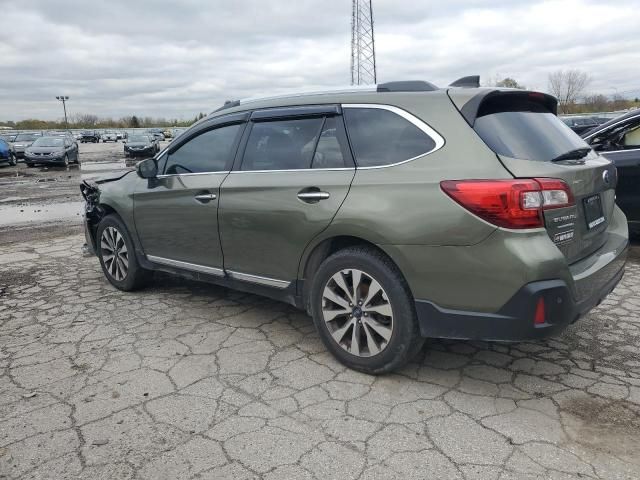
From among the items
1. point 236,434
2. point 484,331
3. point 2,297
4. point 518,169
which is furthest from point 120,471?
point 2,297

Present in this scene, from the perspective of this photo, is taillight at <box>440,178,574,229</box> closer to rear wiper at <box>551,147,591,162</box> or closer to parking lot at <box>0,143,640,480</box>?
rear wiper at <box>551,147,591,162</box>

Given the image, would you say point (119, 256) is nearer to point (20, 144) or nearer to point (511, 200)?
point (511, 200)

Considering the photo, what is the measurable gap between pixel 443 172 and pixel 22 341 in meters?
3.35

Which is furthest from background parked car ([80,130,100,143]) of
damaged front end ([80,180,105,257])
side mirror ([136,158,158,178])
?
side mirror ([136,158,158,178])

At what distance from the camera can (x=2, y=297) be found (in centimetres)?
520

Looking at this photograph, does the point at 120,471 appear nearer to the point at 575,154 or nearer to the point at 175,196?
the point at 175,196

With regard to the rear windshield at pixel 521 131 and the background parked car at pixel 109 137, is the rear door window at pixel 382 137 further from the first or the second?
the background parked car at pixel 109 137

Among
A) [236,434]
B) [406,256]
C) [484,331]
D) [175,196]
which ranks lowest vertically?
[236,434]

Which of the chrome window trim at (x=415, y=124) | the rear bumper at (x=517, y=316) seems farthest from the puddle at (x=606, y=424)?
the chrome window trim at (x=415, y=124)

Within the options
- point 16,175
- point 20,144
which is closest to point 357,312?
point 16,175

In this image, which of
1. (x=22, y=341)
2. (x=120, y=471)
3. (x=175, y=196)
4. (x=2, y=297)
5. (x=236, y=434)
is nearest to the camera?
(x=120, y=471)

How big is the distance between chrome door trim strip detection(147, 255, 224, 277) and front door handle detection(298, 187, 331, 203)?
3.53ft

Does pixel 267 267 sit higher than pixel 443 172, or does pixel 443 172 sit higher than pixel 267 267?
pixel 443 172

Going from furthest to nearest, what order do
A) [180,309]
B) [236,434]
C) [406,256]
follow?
[180,309] → [406,256] → [236,434]
